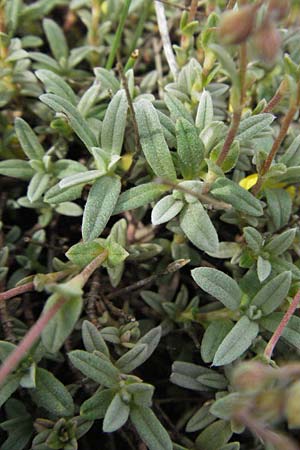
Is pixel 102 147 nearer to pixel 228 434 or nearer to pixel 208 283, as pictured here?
pixel 208 283

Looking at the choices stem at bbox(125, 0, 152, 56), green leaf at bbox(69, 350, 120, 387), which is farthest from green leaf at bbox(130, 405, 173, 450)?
stem at bbox(125, 0, 152, 56)

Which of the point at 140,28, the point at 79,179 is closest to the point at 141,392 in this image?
the point at 79,179

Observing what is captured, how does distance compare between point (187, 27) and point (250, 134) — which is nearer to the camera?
point (250, 134)

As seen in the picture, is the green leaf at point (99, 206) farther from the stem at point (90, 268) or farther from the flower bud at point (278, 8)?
the flower bud at point (278, 8)

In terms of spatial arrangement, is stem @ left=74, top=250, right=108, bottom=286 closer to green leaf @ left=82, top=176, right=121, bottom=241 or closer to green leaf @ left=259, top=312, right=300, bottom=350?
green leaf @ left=82, top=176, right=121, bottom=241

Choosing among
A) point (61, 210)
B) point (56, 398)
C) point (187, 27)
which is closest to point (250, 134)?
point (187, 27)

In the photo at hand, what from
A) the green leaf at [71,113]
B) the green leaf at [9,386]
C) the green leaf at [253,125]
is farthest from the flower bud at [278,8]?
the green leaf at [9,386]

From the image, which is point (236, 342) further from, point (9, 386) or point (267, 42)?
point (267, 42)
